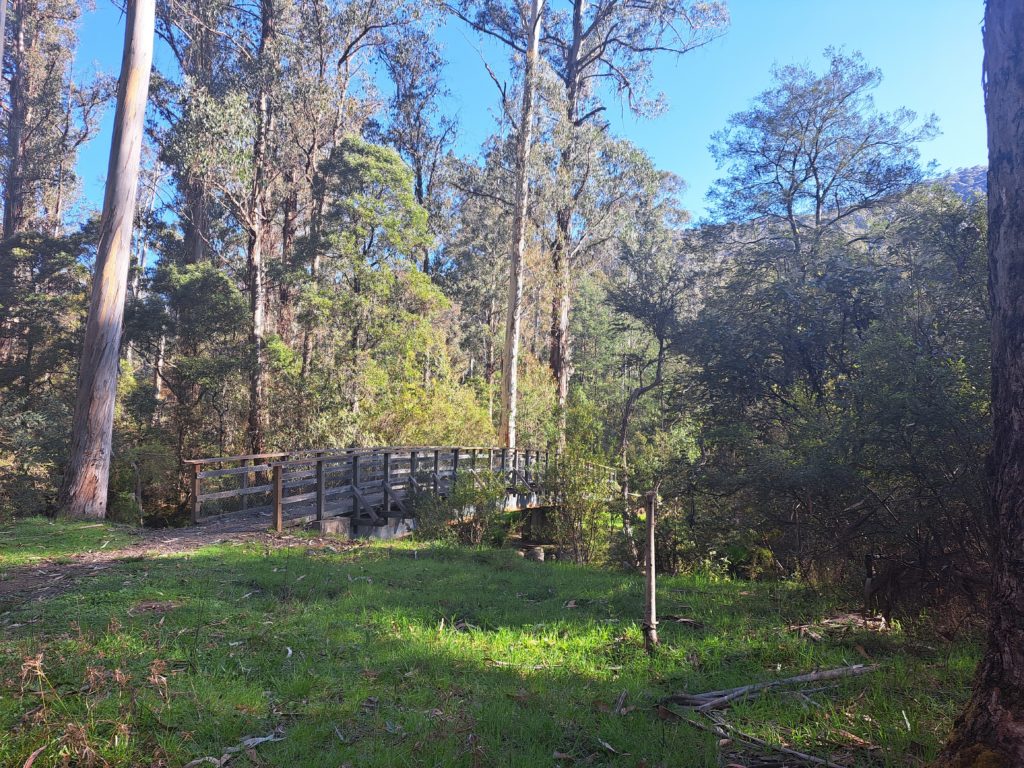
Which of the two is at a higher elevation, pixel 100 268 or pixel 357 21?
pixel 357 21

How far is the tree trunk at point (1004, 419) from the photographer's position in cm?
223

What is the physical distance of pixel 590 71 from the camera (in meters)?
24.0

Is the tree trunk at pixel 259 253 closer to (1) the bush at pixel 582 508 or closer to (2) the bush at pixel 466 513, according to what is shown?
(2) the bush at pixel 466 513

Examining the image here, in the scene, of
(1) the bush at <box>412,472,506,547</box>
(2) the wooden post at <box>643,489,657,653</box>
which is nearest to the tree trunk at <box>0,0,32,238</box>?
(1) the bush at <box>412,472,506,547</box>

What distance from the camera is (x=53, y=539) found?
7.70 m

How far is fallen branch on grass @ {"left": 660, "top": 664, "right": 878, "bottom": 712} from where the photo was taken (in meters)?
3.39

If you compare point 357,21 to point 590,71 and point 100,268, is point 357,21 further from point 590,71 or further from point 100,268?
point 100,268

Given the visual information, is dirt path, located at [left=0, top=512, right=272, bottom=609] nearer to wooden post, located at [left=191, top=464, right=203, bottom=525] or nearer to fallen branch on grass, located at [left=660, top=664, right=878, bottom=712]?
wooden post, located at [left=191, top=464, right=203, bottom=525]

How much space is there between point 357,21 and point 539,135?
23.6ft

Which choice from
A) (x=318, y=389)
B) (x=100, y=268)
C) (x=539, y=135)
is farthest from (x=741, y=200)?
(x=100, y=268)

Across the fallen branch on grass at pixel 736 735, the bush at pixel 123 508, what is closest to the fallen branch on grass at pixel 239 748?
the fallen branch on grass at pixel 736 735

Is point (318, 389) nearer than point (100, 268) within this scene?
No

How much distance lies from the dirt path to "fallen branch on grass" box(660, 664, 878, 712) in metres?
4.91

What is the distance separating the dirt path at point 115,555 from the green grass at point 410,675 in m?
0.34
